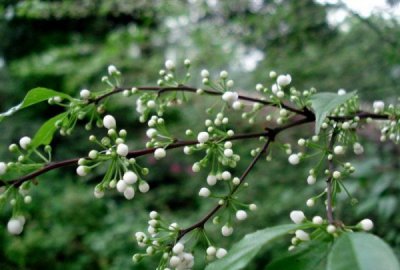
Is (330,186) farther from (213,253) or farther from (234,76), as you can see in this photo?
(234,76)

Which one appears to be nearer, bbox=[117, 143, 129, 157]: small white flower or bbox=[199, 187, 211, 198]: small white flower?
bbox=[117, 143, 129, 157]: small white flower

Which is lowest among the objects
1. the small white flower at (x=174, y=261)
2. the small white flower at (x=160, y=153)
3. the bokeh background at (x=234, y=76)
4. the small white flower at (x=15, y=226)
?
the bokeh background at (x=234, y=76)

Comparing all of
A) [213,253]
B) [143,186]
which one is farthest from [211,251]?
[143,186]

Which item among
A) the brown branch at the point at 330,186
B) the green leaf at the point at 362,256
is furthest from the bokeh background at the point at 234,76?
the green leaf at the point at 362,256

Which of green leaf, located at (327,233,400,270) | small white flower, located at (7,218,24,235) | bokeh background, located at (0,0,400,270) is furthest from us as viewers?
bokeh background, located at (0,0,400,270)

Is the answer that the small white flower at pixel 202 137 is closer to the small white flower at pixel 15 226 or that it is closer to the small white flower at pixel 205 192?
the small white flower at pixel 205 192

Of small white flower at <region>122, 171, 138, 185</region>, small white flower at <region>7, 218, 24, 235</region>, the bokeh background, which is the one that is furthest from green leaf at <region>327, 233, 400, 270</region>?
the bokeh background

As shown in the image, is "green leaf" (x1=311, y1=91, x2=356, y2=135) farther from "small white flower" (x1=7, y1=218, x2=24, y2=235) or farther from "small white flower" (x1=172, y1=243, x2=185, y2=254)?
"small white flower" (x1=7, y1=218, x2=24, y2=235)
